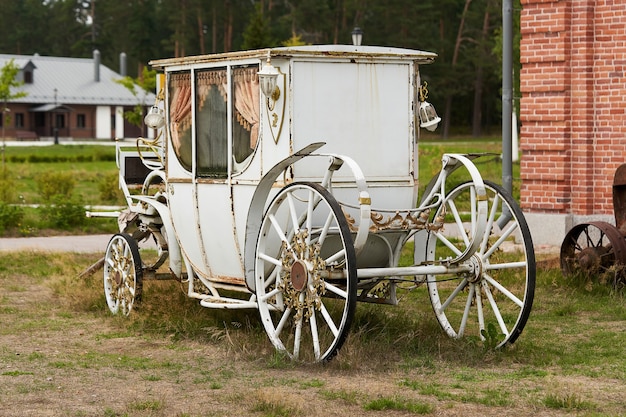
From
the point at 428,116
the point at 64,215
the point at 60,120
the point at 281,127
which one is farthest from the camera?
the point at 60,120

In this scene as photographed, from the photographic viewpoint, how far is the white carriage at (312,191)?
820cm

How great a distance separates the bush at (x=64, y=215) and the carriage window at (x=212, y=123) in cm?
948

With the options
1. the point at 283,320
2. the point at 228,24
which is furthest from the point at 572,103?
the point at 228,24

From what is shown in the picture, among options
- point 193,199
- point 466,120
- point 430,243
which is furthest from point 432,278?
point 466,120

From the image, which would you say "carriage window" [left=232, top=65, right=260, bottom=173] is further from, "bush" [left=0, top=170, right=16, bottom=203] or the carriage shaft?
"bush" [left=0, top=170, right=16, bottom=203]

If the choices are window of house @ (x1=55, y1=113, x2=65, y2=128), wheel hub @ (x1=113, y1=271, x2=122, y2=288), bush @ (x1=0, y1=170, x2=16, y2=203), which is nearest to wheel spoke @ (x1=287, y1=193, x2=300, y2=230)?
wheel hub @ (x1=113, y1=271, x2=122, y2=288)

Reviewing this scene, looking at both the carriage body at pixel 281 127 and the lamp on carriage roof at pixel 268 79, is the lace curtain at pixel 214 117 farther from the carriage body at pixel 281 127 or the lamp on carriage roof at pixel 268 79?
the lamp on carriage roof at pixel 268 79

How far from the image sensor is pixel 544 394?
23.7ft

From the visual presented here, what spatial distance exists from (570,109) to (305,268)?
8456mm

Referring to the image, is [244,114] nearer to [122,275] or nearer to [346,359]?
[346,359]

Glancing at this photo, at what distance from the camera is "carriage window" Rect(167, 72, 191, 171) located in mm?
9852

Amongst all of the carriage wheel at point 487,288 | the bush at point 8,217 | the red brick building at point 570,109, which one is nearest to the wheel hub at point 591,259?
the carriage wheel at point 487,288

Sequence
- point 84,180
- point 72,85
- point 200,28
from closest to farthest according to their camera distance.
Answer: point 84,180
point 200,28
point 72,85

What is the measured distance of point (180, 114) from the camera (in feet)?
32.7
